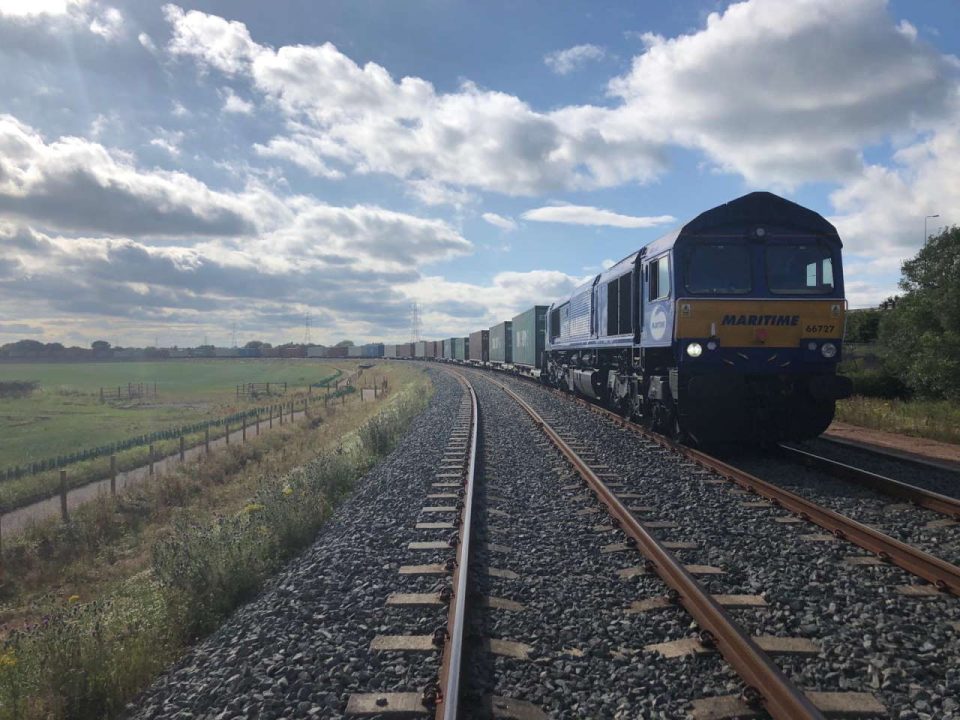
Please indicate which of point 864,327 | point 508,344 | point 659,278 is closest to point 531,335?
point 508,344

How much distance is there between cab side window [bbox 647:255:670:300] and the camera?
33.4 feet

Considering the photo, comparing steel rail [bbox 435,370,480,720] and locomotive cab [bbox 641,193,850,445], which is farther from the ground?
locomotive cab [bbox 641,193,850,445]

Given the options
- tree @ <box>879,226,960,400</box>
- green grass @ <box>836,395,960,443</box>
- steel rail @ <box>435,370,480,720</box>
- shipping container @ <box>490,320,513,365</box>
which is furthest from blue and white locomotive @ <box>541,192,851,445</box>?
shipping container @ <box>490,320,513,365</box>

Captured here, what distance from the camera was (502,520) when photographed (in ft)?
23.1

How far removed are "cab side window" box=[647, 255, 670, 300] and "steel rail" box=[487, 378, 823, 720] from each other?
474cm

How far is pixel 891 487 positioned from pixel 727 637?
473 cm

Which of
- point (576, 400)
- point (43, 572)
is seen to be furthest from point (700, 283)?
point (43, 572)

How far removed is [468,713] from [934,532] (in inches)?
199

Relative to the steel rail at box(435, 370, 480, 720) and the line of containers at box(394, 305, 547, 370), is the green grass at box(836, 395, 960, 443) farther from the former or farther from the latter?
the line of containers at box(394, 305, 547, 370)

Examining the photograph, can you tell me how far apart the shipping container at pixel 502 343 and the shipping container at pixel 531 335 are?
336cm

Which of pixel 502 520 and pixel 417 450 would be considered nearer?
pixel 502 520

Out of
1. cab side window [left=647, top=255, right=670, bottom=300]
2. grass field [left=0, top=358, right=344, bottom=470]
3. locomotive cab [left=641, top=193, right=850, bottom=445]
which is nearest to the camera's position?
locomotive cab [left=641, top=193, right=850, bottom=445]

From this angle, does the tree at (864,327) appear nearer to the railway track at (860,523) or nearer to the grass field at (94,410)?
the railway track at (860,523)

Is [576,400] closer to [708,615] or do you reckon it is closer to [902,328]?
[902,328]
